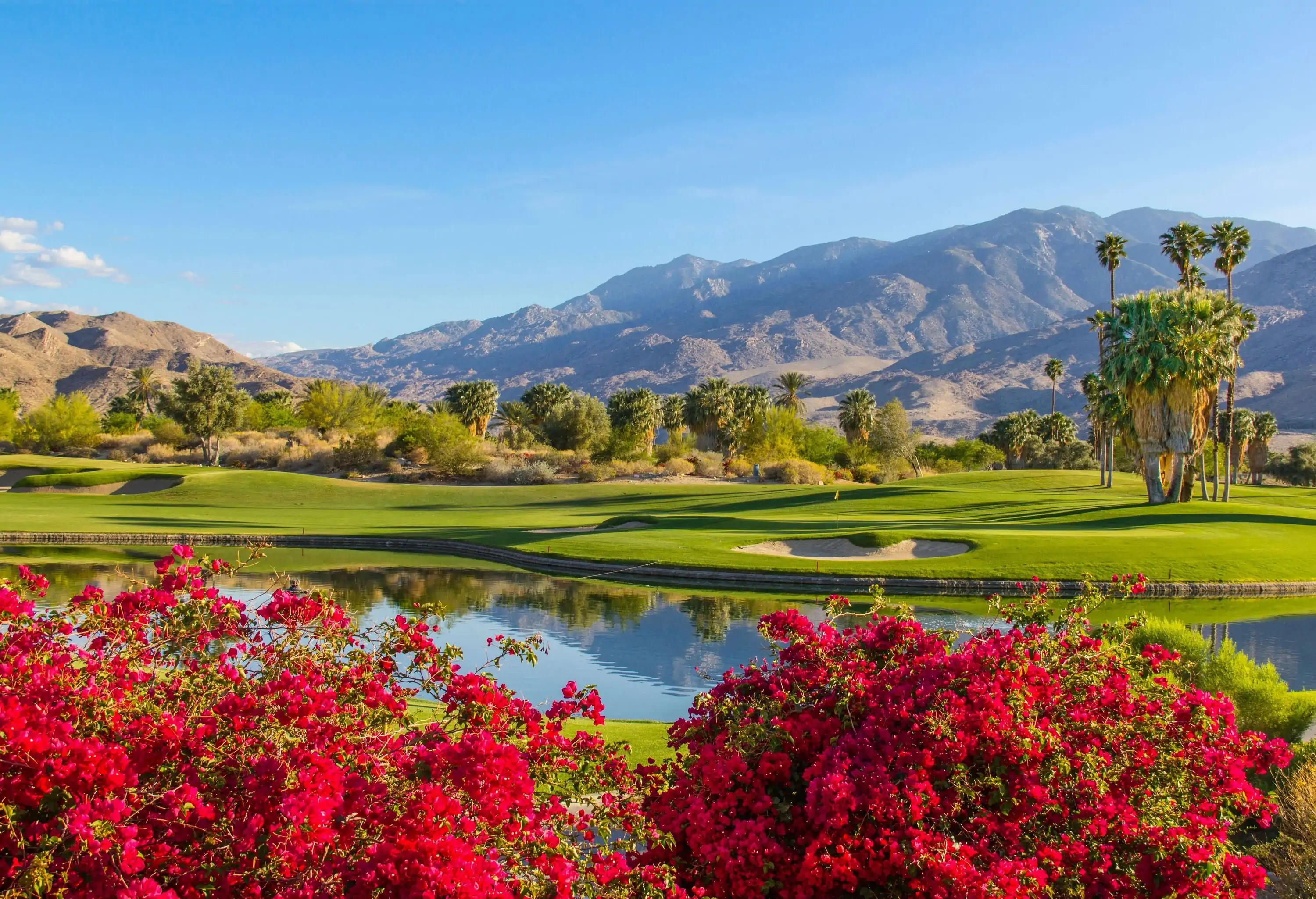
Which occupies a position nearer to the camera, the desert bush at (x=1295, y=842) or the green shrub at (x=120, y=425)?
the desert bush at (x=1295, y=842)

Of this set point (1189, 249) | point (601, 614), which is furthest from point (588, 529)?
point (1189, 249)

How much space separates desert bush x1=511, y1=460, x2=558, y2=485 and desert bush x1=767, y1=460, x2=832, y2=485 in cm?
1846

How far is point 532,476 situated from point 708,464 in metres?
16.3

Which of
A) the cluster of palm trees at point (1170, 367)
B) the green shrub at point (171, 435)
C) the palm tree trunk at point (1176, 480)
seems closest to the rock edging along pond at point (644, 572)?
the cluster of palm trees at point (1170, 367)

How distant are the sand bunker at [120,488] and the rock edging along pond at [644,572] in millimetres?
21457

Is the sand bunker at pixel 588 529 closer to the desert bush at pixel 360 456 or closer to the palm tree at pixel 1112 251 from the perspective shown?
the desert bush at pixel 360 456

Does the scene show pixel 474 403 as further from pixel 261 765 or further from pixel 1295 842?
pixel 261 765

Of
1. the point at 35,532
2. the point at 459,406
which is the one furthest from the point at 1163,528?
the point at 459,406

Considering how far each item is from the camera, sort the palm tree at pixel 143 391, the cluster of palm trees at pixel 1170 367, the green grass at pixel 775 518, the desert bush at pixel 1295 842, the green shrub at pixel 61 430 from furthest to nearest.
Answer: the palm tree at pixel 143 391 < the green shrub at pixel 61 430 < the cluster of palm trees at pixel 1170 367 < the green grass at pixel 775 518 < the desert bush at pixel 1295 842

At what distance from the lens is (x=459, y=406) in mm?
92438

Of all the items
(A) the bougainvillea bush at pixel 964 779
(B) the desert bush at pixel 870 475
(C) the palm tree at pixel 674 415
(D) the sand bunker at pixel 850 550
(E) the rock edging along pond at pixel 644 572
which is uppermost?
(C) the palm tree at pixel 674 415

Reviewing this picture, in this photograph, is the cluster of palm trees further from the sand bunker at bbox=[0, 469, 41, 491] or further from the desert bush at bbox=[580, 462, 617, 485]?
the sand bunker at bbox=[0, 469, 41, 491]

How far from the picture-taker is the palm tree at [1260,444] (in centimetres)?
9231

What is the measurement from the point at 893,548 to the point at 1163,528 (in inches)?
396
